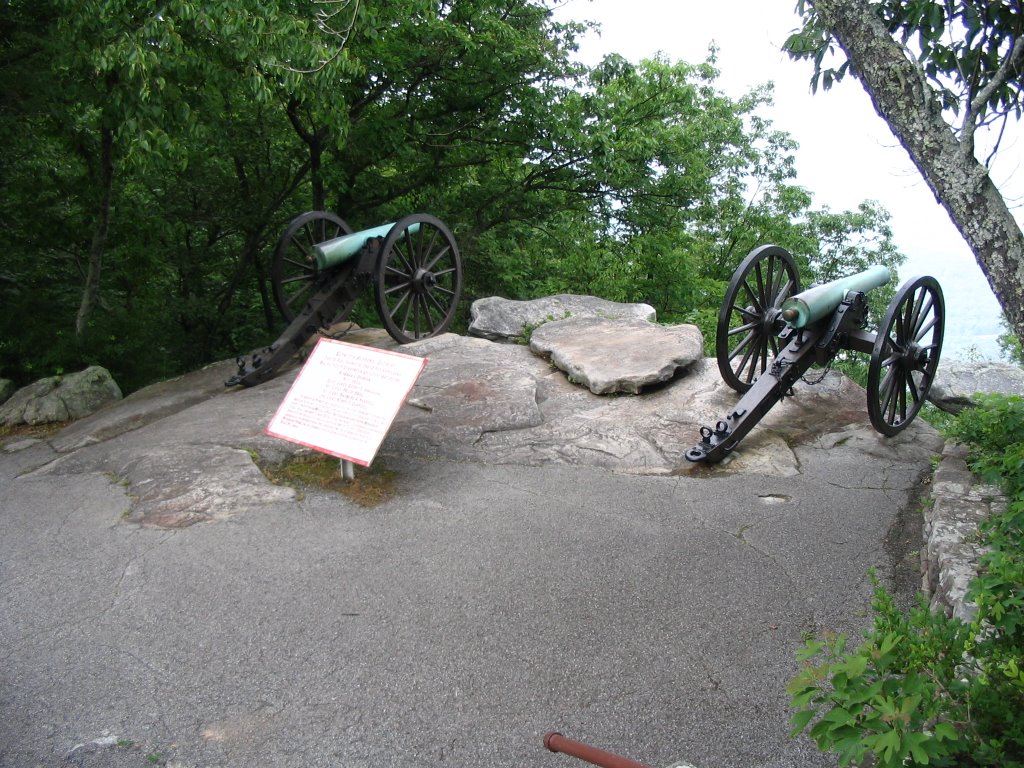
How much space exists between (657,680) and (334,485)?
8.12 ft

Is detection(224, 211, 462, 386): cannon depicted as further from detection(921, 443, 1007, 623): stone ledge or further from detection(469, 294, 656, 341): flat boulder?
detection(921, 443, 1007, 623): stone ledge

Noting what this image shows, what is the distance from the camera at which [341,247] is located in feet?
21.4

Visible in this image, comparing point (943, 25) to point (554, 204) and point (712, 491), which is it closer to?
A: point (712, 491)

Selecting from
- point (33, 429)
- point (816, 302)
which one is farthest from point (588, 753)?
point (33, 429)

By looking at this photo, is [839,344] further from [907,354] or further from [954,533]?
[954,533]

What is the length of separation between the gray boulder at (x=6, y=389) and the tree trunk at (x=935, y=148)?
755cm

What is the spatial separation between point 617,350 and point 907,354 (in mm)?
2296

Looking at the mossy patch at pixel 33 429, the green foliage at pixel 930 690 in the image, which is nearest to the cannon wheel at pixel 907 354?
the green foliage at pixel 930 690

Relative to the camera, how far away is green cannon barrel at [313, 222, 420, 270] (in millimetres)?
6418

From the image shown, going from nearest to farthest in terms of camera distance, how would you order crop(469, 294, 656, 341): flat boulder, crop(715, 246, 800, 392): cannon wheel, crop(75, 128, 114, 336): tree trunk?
crop(715, 246, 800, 392): cannon wheel < crop(75, 128, 114, 336): tree trunk < crop(469, 294, 656, 341): flat boulder

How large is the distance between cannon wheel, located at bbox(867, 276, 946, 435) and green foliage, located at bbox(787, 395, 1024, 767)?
2.81 meters

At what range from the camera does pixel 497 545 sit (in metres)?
3.92

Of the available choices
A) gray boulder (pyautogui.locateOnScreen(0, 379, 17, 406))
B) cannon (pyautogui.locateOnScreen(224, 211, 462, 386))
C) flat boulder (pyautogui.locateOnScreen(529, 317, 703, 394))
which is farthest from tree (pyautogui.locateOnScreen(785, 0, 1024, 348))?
gray boulder (pyautogui.locateOnScreen(0, 379, 17, 406))

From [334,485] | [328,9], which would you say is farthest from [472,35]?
[334,485]
